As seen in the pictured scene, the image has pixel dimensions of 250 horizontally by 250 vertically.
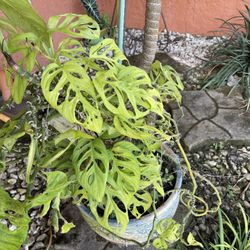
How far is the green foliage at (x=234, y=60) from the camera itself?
2.53m

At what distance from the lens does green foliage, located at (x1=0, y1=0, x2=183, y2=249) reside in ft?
3.66

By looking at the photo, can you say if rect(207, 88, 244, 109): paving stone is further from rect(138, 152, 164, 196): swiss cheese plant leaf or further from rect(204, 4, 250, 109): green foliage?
rect(138, 152, 164, 196): swiss cheese plant leaf

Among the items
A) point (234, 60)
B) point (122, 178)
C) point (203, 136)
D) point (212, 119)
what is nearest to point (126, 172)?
point (122, 178)

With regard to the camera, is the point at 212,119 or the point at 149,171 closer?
the point at 149,171

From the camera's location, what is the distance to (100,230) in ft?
5.02

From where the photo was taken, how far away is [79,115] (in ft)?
4.13

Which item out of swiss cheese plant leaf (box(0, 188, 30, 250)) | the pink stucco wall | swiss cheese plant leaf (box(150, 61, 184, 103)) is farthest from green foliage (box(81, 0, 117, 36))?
swiss cheese plant leaf (box(0, 188, 30, 250))

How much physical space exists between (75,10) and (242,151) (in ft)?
5.36

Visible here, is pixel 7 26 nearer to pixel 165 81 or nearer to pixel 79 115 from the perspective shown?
pixel 79 115

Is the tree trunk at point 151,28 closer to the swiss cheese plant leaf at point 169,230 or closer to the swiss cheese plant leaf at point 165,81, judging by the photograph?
the swiss cheese plant leaf at point 165,81

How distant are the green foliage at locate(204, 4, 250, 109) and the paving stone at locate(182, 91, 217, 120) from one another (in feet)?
0.35

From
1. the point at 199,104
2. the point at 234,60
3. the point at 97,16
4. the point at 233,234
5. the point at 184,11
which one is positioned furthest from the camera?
the point at 184,11

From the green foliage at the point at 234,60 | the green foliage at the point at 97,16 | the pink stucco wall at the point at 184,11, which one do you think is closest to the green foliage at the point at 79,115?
the green foliage at the point at 234,60

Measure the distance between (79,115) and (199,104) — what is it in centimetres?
128
